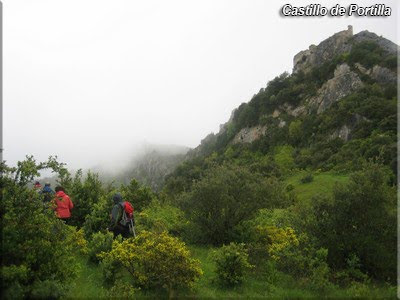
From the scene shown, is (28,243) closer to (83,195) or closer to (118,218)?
(118,218)

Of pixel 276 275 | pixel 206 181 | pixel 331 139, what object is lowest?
pixel 276 275

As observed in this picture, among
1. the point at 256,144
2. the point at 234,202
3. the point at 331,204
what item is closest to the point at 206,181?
the point at 234,202

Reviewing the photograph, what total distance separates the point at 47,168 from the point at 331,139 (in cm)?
4526

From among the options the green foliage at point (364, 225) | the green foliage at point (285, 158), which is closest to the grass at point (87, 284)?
Answer: the green foliage at point (364, 225)

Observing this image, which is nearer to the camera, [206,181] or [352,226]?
[352,226]

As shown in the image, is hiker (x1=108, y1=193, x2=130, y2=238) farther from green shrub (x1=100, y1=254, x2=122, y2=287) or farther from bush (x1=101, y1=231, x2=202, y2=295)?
bush (x1=101, y1=231, x2=202, y2=295)

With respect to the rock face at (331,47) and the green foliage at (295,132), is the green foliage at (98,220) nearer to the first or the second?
the green foliage at (295,132)

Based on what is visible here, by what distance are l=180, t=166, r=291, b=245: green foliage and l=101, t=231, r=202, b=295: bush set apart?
11.5 feet

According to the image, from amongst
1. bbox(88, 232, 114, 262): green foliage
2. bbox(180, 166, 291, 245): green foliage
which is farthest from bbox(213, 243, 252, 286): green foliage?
bbox(88, 232, 114, 262): green foliage

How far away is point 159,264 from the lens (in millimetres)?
8023

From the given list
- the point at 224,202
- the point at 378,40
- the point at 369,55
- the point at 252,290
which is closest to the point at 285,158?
the point at 369,55

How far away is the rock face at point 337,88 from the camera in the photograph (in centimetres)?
5559

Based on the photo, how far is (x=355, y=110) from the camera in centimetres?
4703

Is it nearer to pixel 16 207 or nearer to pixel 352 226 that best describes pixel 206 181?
pixel 352 226
